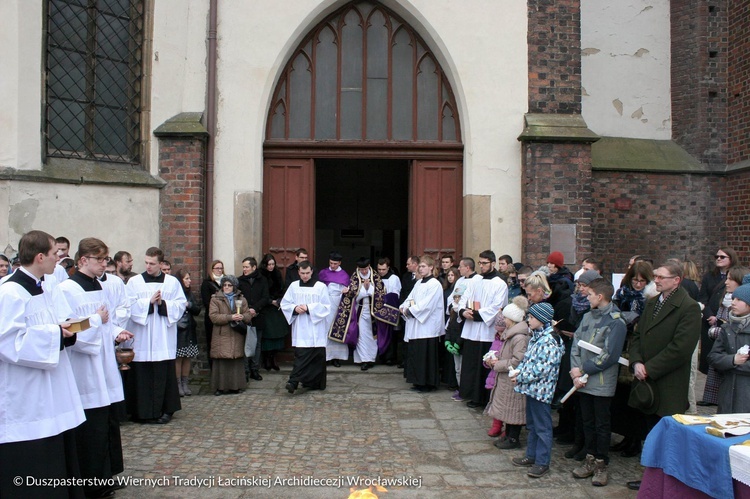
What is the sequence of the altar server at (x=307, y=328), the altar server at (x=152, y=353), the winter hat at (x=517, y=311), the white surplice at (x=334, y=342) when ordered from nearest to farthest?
the winter hat at (x=517, y=311)
the altar server at (x=152, y=353)
the altar server at (x=307, y=328)
the white surplice at (x=334, y=342)

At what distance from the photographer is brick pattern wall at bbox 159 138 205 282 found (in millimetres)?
9812

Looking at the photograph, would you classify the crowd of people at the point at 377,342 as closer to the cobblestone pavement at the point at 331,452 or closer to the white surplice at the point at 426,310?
the white surplice at the point at 426,310

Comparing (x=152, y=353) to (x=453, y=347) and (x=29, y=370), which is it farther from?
(x=453, y=347)

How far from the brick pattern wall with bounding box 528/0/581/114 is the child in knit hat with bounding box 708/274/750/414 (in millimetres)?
5605

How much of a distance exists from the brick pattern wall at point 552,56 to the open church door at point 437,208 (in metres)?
1.71

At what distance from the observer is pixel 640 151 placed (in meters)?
12.0

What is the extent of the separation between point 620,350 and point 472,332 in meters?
2.83

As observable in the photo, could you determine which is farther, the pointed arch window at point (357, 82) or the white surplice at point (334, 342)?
the pointed arch window at point (357, 82)

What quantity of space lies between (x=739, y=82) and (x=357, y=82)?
21.8ft

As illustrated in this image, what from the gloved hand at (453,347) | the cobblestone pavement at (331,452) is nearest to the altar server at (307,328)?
the cobblestone pavement at (331,452)

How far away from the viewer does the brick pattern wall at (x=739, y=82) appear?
1138 cm

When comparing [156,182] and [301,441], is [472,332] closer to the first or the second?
[301,441]

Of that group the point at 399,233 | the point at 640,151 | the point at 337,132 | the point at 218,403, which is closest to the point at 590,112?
the point at 640,151

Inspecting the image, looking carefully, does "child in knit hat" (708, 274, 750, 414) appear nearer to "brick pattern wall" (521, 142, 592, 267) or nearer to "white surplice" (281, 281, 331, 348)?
"brick pattern wall" (521, 142, 592, 267)
